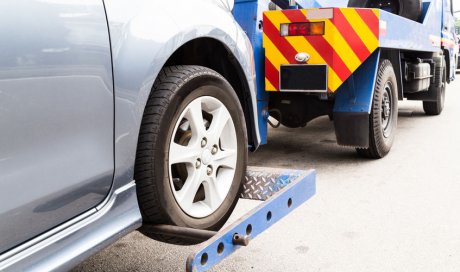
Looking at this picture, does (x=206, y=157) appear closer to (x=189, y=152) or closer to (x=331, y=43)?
(x=189, y=152)

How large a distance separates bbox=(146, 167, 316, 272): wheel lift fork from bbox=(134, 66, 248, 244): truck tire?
0.44ft

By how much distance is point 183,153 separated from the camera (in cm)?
193

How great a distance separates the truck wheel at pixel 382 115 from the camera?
14.0 feet

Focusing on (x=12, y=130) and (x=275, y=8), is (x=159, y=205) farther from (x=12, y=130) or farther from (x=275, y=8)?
(x=275, y=8)

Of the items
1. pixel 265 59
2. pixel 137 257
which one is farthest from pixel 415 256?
pixel 265 59

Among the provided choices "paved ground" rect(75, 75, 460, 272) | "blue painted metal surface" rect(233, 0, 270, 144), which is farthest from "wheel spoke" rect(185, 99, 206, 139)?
"blue painted metal surface" rect(233, 0, 270, 144)

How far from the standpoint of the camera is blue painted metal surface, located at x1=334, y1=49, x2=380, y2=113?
407 centimetres

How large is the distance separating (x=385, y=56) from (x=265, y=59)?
1486mm

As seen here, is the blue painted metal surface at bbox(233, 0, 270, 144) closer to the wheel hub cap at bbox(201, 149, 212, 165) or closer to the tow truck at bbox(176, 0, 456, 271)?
the tow truck at bbox(176, 0, 456, 271)

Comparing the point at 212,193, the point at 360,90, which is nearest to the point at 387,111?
the point at 360,90

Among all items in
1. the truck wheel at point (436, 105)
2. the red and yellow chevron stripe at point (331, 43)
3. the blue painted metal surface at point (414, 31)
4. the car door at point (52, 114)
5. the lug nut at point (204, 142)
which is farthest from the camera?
the truck wheel at point (436, 105)

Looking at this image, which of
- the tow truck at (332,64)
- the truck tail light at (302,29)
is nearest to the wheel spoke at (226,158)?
the tow truck at (332,64)

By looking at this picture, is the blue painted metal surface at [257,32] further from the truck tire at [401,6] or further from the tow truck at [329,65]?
the truck tire at [401,6]

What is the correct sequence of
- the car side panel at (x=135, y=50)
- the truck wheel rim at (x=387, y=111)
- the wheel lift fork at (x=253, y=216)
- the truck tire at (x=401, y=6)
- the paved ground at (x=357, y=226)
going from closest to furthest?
the car side panel at (x=135, y=50), the wheel lift fork at (x=253, y=216), the paved ground at (x=357, y=226), the truck wheel rim at (x=387, y=111), the truck tire at (x=401, y=6)
